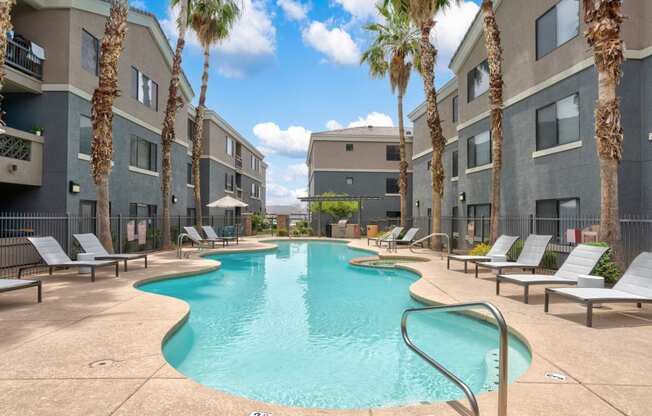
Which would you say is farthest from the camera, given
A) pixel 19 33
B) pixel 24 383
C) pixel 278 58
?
Answer: pixel 278 58

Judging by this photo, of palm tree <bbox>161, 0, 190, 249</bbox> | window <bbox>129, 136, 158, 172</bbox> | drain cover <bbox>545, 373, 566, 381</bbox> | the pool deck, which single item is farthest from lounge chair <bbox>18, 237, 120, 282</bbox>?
drain cover <bbox>545, 373, 566, 381</bbox>

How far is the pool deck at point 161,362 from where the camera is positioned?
11.3 ft

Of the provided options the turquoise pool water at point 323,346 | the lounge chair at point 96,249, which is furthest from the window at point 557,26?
the lounge chair at point 96,249

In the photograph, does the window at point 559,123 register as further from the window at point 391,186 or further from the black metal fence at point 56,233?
the window at point 391,186

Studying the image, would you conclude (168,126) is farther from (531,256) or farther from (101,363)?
(101,363)

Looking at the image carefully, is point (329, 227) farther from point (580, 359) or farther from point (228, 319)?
point (580, 359)

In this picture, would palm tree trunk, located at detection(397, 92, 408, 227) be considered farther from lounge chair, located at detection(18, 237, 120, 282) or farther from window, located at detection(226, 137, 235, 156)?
lounge chair, located at detection(18, 237, 120, 282)

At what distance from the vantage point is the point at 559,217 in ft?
42.1

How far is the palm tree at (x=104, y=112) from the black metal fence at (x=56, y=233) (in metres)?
1.26

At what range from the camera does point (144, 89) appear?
19.8 meters

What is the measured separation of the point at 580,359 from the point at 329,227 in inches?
1052

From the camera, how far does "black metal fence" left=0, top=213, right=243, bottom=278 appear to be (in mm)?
11539

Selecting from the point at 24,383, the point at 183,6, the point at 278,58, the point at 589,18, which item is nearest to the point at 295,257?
the point at 183,6

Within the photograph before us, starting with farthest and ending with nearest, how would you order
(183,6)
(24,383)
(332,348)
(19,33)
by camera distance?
(183,6) → (19,33) → (332,348) → (24,383)
